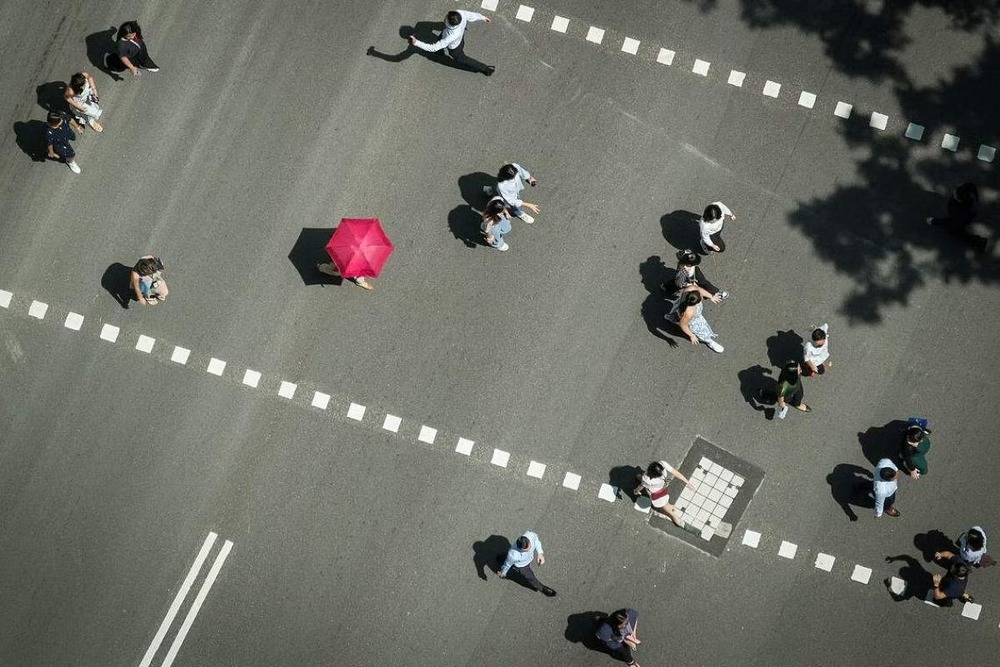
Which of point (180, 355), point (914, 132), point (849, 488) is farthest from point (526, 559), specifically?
point (914, 132)

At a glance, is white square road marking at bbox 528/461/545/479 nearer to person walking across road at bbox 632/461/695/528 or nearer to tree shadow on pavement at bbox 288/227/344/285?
person walking across road at bbox 632/461/695/528

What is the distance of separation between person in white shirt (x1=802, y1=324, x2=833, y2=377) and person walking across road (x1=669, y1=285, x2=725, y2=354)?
141 centimetres

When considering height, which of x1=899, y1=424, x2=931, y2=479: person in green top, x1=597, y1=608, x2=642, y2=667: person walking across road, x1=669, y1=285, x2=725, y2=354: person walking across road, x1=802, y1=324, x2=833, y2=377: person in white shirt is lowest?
x1=597, y1=608, x2=642, y2=667: person walking across road

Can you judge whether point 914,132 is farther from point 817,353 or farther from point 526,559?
point 526,559

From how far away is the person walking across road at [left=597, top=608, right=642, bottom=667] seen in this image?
14.4 meters

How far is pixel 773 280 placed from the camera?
15.8m

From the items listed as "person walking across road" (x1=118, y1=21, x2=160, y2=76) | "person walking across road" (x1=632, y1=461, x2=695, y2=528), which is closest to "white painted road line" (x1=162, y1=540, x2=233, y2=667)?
"person walking across road" (x1=632, y1=461, x2=695, y2=528)

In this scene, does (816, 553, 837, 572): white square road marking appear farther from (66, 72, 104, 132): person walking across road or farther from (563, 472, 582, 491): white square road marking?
(66, 72, 104, 132): person walking across road

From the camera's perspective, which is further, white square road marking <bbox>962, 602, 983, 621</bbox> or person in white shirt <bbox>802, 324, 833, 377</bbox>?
white square road marking <bbox>962, 602, 983, 621</bbox>

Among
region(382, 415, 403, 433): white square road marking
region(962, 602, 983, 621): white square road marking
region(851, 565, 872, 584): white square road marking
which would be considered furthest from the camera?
region(382, 415, 403, 433): white square road marking

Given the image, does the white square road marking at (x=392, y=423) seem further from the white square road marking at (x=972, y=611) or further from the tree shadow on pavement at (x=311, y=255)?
the white square road marking at (x=972, y=611)

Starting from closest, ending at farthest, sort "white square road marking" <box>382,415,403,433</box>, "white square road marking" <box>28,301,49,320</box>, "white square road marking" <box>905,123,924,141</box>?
"white square road marking" <box>382,415,403,433</box> → "white square road marking" <box>905,123,924,141</box> → "white square road marking" <box>28,301,49,320</box>

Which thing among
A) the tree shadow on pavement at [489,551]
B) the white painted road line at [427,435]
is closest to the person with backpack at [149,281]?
the white painted road line at [427,435]

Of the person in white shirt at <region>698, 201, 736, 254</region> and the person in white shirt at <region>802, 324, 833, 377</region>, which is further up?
the person in white shirt at <region>698, 201, 736, 254</region>
